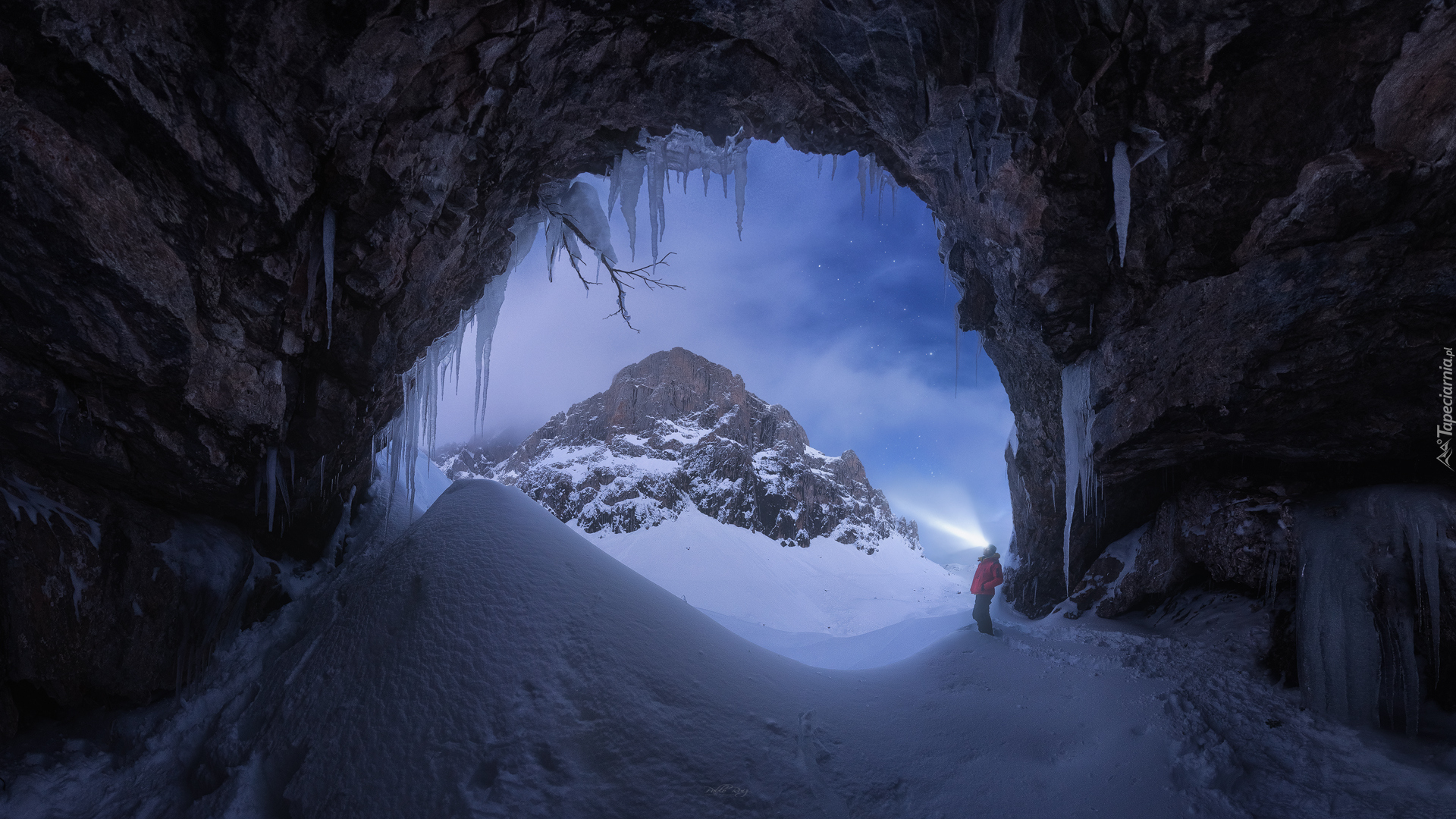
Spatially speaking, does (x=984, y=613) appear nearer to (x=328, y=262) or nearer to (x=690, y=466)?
(x=328, y=262)

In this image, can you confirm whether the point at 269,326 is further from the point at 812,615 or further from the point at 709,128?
the point at 812,615

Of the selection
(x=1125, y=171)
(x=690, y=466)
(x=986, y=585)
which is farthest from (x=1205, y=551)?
(x=690, y=466)

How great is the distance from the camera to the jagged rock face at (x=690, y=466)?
222 feet

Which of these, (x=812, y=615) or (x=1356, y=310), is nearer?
(x=1356, y=310)

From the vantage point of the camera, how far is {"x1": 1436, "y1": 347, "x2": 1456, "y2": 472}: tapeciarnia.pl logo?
4.11 m

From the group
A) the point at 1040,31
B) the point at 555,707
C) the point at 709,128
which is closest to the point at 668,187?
the point at 709,128

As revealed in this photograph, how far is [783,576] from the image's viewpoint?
48.7 metres

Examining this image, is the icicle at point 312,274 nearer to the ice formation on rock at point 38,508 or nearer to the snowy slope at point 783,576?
the ice formation on rock at point 38,508

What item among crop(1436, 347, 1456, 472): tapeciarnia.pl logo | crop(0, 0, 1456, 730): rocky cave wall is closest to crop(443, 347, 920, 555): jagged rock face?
crop(0, 0, 1456, 730): rocky cave wall

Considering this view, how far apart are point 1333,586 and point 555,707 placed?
704 cm

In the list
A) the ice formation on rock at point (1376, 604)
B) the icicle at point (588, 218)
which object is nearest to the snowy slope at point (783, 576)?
the icicle at point (588, 218)

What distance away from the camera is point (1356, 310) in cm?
420

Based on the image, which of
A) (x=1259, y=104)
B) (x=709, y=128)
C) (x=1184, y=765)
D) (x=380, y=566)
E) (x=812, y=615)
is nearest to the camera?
(x=1184, y=765)

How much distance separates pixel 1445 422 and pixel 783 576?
1868 inches
